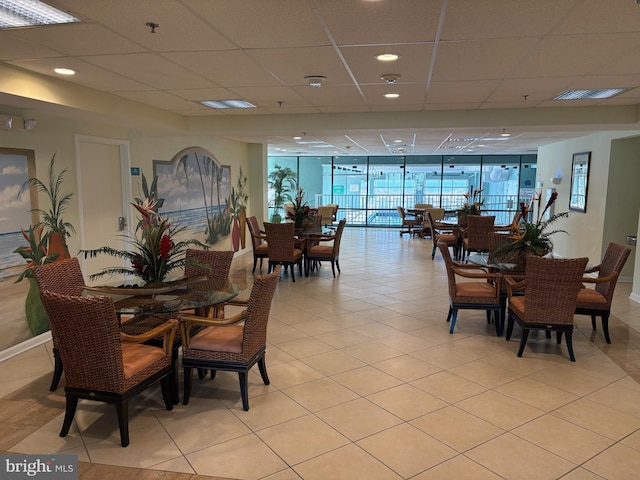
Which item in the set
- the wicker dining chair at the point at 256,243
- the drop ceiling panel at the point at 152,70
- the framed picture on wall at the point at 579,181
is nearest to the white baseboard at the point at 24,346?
the drop ceiling panel at the point at 152,70

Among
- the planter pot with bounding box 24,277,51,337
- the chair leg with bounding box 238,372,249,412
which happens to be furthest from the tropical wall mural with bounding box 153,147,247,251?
the chair leg with bounding box 238,372,249,412

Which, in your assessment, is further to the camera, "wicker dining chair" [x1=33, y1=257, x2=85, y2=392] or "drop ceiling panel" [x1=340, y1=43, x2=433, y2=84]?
"wicker dining chair" [x1=33, y1=257, x2=85, y2=392]

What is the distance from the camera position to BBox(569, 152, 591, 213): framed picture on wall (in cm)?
841

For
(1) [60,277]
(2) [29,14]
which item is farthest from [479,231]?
(2) [29,14]

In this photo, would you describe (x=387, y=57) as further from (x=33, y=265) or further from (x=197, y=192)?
(x=197, y=192)

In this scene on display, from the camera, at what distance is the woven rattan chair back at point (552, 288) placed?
4086 millimetres

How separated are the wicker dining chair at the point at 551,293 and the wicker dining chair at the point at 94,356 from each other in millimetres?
3297

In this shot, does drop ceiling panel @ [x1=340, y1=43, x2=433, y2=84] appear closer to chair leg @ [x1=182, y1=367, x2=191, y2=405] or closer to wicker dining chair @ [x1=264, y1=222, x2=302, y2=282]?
chair leg @ [x1=182, y1=367, x2=191, y2=405]

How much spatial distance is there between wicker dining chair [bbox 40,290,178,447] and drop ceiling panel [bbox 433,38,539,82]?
9.42 ft

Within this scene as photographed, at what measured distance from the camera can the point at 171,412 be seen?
334 cm

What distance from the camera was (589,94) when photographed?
199 inches

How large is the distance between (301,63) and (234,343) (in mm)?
2269

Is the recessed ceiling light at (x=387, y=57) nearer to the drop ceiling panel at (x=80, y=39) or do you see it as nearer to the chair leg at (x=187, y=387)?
the drop ceiling panel at (x=80, y=39)

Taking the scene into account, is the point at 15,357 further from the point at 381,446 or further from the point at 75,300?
the point at 381,446
